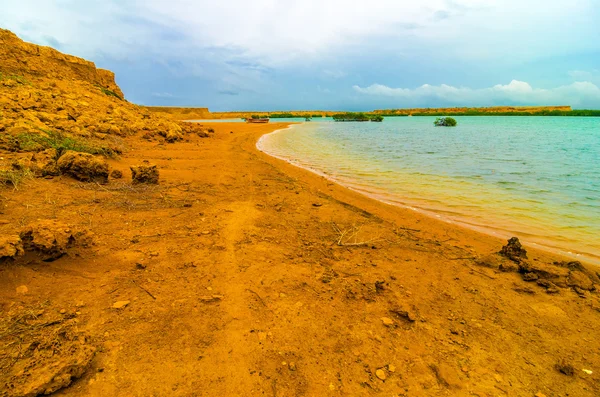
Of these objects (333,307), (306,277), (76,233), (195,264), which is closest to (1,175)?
(76,233)

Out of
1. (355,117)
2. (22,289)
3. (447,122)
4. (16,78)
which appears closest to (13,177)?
(22,289)

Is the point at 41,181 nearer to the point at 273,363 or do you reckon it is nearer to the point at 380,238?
the point at 273,363

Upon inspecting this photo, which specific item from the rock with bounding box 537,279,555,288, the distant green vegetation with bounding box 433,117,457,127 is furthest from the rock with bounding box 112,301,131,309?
the distant green vegetation with bounding box 433,117,457,127

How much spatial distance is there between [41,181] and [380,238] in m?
5.63

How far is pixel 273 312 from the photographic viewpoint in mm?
2590

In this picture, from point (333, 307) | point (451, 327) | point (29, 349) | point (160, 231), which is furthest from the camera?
point (160, 231)

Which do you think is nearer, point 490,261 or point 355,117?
point 490,261

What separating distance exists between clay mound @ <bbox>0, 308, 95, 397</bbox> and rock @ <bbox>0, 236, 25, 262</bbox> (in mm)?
629

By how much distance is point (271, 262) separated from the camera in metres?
3.42

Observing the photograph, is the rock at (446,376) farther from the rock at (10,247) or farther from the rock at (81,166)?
the rock at (81,166)

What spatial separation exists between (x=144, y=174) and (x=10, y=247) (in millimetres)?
3537

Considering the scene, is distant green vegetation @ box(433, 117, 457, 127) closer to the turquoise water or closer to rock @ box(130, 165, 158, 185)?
the turquoise water

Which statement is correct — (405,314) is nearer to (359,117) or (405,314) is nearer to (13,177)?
(13,177)

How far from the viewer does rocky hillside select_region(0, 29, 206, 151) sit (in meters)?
7.08
